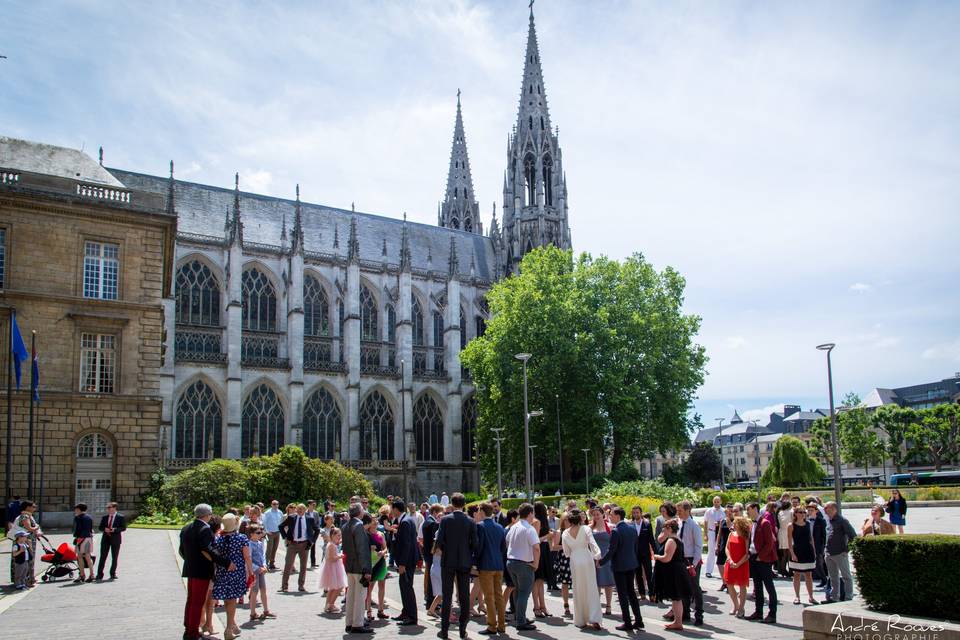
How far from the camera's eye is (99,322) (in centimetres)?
2727

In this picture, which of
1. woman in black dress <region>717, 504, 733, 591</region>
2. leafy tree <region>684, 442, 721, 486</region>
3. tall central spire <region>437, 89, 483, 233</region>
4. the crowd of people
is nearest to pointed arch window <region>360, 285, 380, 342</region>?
tall central spire <region>437, 89, 483, 233</region>

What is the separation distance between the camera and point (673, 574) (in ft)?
38.0

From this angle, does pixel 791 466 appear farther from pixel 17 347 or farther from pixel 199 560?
pixel 199 560

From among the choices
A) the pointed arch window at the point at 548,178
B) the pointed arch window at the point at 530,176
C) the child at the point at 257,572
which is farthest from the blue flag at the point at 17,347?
the pointed arch window at the point at 548,178

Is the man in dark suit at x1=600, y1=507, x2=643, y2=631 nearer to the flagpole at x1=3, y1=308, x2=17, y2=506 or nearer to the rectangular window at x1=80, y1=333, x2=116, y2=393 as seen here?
the flagpole at x1=3, y1=308, x2=17, y2=506

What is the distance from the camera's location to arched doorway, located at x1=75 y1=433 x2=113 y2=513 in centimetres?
2728

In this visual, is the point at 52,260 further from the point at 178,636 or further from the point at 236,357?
the point at 236,357

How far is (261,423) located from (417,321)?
582 inches

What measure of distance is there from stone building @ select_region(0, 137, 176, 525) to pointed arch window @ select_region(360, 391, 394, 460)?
27.9m

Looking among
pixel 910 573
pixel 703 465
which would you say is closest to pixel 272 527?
pixel 910 573

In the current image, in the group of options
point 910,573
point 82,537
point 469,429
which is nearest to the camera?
point 910,573

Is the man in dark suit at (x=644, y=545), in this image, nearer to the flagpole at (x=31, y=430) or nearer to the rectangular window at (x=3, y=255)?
the flagpole at (x=31, y=430)

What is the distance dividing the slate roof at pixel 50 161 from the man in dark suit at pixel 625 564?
77.2 feet

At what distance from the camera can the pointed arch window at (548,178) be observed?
6612 centimetres
